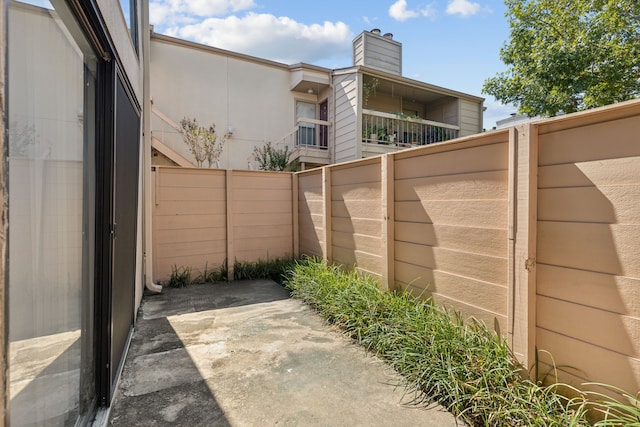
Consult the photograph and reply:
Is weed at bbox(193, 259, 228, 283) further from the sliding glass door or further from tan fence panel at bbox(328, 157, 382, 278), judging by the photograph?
the sliding glass door

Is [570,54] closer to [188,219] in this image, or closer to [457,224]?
[457,224]

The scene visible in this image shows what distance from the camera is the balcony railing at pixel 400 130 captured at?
767 cm

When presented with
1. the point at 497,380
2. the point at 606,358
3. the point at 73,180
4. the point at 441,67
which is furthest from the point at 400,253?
the point at 441,67

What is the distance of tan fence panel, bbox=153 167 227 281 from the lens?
14.9 ft

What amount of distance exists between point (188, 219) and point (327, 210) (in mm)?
2055

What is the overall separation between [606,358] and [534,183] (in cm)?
97

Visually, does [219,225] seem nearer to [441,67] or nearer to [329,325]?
[329,325]

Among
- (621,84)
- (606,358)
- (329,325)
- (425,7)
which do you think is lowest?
(329,325)

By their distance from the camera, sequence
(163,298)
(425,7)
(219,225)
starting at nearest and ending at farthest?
(163,298) → (219,225) → (425,7)

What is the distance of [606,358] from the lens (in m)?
1.62

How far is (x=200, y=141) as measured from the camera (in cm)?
693

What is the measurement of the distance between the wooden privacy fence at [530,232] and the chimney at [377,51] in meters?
6.27

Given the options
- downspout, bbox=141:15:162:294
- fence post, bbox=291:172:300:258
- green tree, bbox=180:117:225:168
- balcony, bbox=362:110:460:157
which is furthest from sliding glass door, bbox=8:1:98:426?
balcony, bbox=362:110:460:157

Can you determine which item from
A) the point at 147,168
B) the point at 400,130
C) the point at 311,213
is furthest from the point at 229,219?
the point at 400,130
